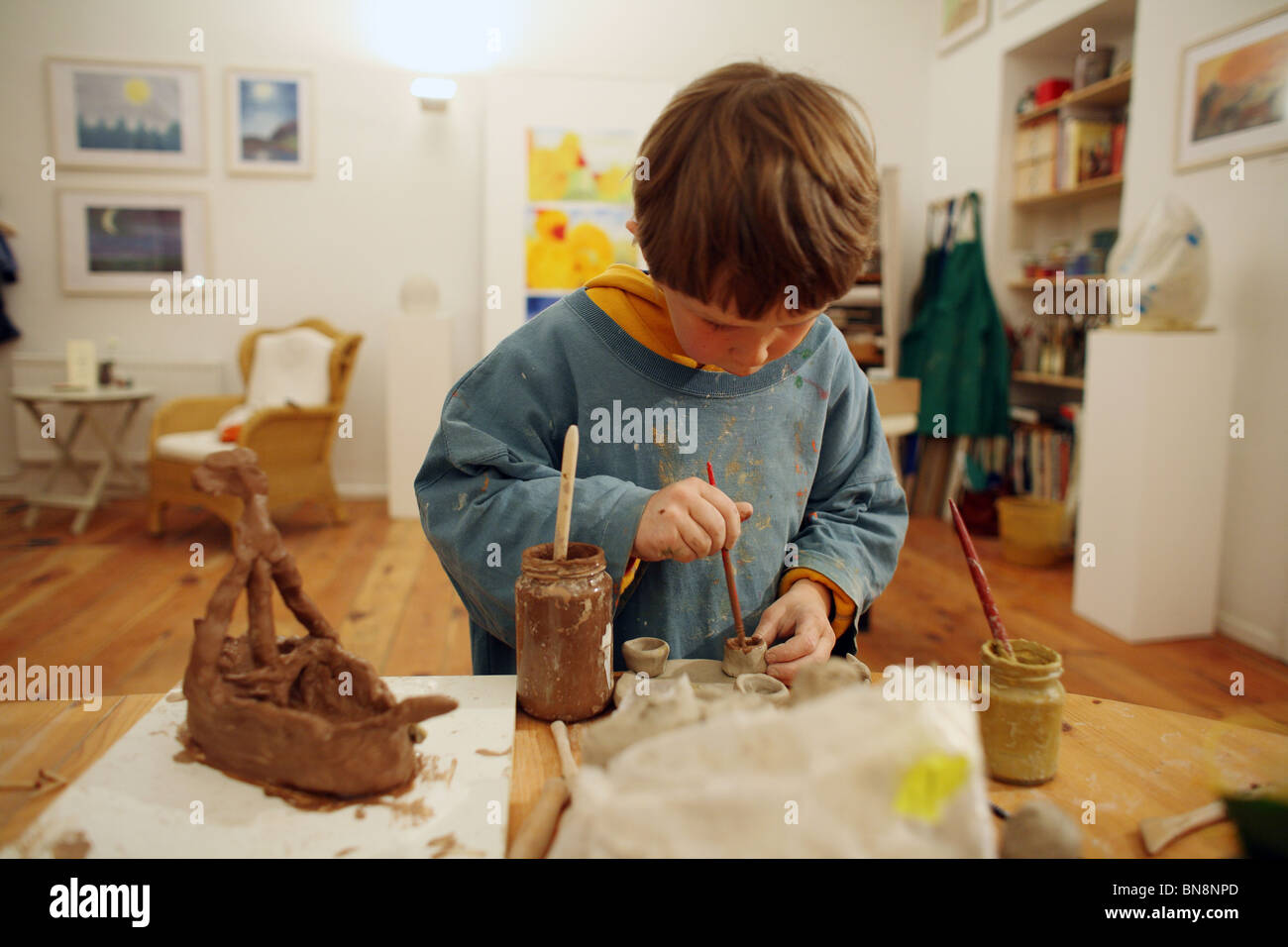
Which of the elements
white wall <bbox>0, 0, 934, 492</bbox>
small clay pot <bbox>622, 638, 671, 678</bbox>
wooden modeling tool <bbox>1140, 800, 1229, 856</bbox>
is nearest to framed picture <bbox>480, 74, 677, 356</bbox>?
white wall <bbox>0, 0, 934, 492</bbox>

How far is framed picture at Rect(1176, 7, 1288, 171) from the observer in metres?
2.89

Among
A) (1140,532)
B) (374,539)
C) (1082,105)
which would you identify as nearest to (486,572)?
(1140,532)

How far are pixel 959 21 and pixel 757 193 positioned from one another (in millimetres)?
5150

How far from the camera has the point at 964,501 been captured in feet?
15.4

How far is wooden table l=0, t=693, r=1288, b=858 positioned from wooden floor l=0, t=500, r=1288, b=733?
1687 millimetres

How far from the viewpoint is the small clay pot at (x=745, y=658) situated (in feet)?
3.02

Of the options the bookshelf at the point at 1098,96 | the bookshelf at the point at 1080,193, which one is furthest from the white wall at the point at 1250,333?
the bookshelf at the point at 1080,193

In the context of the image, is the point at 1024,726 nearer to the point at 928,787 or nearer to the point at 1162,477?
the point at 928,787

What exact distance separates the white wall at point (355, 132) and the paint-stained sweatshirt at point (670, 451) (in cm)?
388

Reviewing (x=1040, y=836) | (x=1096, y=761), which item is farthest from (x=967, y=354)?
(x=1040, y=836)

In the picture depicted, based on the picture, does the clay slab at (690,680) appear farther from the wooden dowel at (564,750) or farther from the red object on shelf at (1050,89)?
the red object on shelf at (1050,89)

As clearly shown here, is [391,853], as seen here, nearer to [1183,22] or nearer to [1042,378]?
[1183,22]

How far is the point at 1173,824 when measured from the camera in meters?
0.70

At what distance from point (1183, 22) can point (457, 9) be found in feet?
12.0
